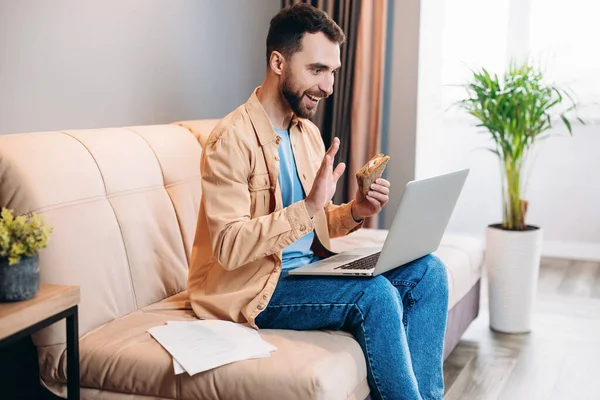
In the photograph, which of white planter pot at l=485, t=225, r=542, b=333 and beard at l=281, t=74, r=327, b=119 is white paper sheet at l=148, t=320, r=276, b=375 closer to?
beard at l=281, t=74, r=327, b=119

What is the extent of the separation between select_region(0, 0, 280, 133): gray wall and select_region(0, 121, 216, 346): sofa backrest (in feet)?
0.93

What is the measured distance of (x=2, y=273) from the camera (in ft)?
5.02

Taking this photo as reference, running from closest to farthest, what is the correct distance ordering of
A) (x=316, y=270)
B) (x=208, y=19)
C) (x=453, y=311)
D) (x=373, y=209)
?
1. (x=316, y=270)
2. (x=373, y=209)
3. (x=453, y=311)
4. (x=208, y=19)

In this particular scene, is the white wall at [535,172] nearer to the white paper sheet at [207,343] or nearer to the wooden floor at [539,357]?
the wooden floor at [539,357]

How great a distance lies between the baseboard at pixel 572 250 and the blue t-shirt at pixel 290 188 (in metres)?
2.99

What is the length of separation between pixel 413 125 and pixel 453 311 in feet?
4.46

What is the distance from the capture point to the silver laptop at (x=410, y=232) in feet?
6.27

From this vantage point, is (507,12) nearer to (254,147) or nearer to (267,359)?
(254,147)

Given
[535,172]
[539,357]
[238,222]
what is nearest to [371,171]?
[238,222]

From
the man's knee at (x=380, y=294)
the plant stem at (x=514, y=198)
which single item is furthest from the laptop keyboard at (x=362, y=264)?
the plant stem at (x=514, y=198)

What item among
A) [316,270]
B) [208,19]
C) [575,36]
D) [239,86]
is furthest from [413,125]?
[316,270]

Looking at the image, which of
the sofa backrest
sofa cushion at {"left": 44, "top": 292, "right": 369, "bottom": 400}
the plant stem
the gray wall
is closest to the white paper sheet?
sofa cushion at {"left": 44, "top": 292, "right": 369, "bottom": 400}

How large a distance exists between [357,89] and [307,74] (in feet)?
5.98

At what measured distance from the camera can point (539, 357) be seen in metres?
2.93
